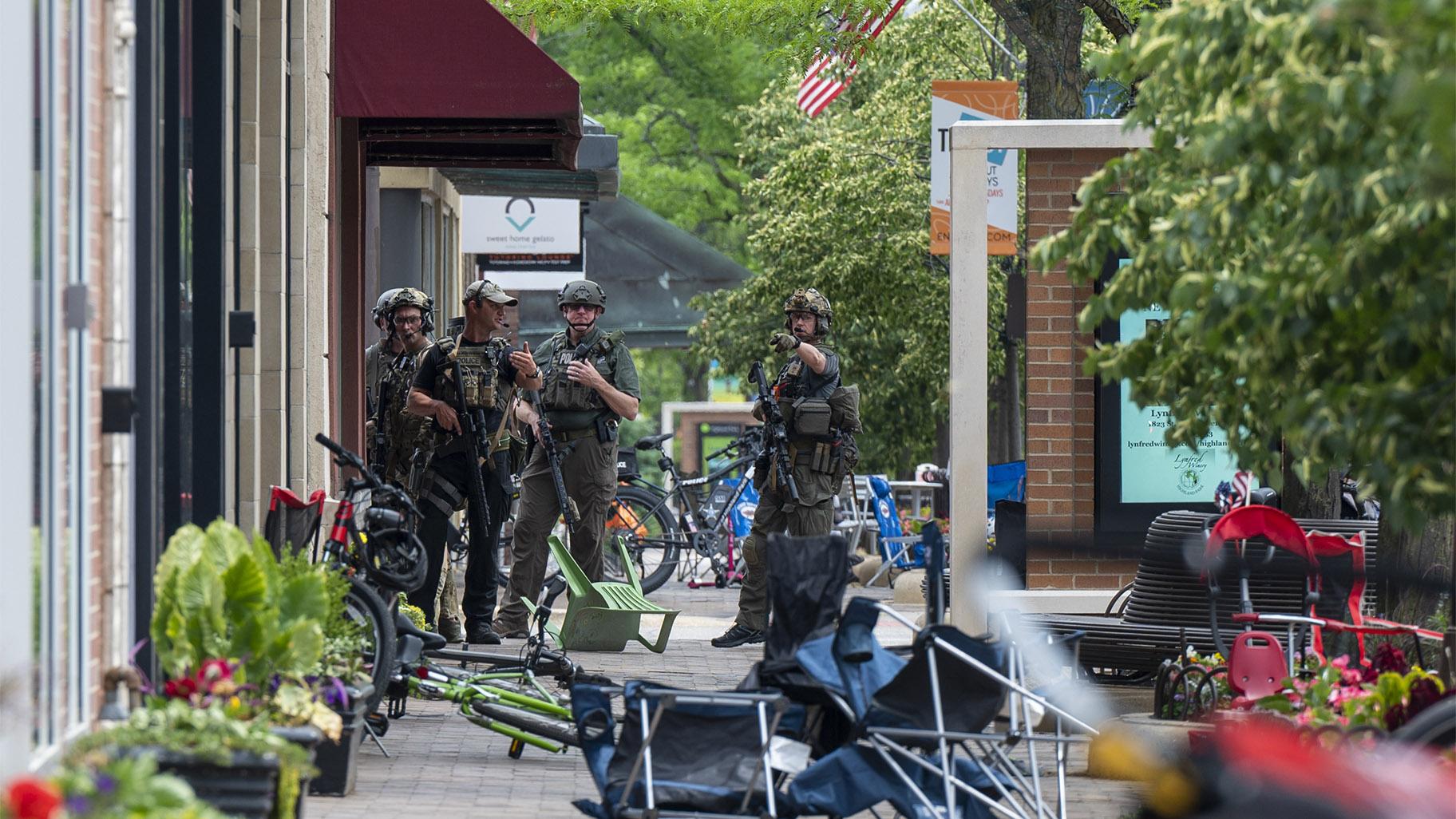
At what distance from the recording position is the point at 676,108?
1415 inches

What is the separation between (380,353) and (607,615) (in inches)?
86.1

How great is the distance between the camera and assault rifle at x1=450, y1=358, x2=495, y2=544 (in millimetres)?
11391

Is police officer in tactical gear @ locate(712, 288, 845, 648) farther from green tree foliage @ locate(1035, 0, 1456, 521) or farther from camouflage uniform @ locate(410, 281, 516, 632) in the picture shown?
green tree foliage @ locate(1035, 0, 1456, 521)

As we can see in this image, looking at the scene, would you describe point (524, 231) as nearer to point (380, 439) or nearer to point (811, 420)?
point (811, 420)

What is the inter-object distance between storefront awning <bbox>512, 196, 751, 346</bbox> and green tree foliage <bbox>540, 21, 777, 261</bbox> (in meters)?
9.10

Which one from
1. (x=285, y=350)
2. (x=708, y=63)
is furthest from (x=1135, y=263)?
(x=708, y=63)

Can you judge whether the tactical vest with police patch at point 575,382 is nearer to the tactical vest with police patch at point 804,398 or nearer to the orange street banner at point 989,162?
the tactical vest with police patch at point 804,398

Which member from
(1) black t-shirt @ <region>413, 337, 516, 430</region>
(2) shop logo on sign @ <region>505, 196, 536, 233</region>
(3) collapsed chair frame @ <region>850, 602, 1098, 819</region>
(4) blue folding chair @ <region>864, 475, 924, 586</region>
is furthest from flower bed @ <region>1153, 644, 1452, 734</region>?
(2) shop logo on sign @ <region>505, 196, 536, 233</region>

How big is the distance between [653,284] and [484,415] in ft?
45.8

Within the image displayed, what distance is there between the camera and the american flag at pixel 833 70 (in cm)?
1563

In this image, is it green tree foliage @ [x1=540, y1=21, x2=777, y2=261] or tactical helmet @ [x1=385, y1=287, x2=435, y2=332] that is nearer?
tactical helmet @ [x1=385, y1=287, x2=435, y2=332]

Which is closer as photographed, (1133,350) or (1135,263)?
(1135,263)

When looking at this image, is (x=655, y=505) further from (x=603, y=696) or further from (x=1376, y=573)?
(x=603, y=696)

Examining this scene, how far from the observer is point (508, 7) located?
53.2 ft
